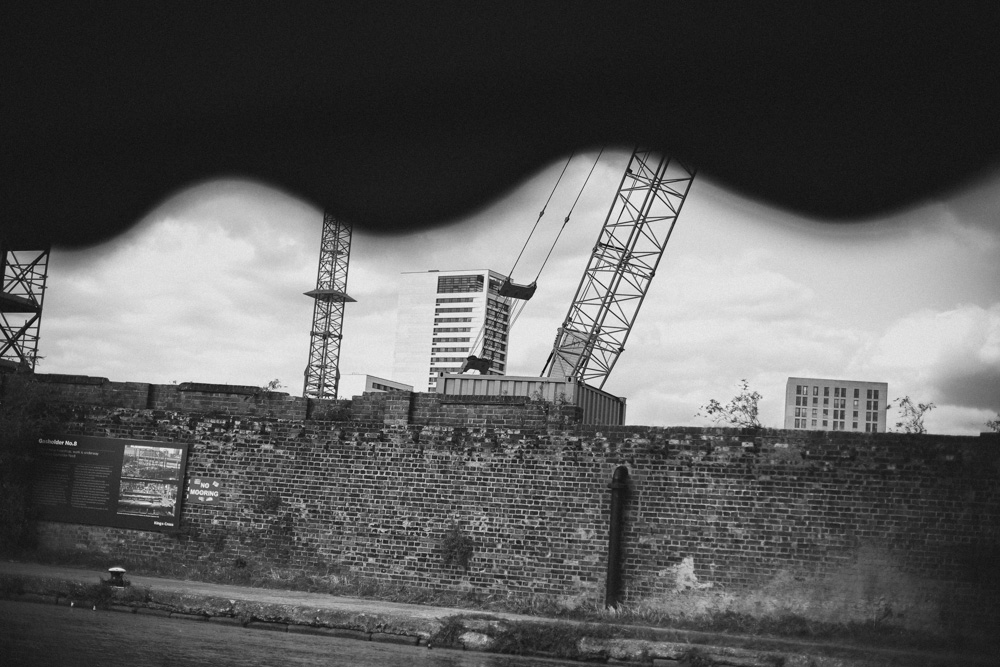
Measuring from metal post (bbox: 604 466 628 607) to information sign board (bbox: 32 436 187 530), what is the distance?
5958mm

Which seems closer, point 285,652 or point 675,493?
point 285,652

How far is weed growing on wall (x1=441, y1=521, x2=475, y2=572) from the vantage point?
Result: 11672mm

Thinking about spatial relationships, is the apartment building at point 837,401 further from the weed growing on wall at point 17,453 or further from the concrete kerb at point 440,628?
the weed growing on wall at point 17,453

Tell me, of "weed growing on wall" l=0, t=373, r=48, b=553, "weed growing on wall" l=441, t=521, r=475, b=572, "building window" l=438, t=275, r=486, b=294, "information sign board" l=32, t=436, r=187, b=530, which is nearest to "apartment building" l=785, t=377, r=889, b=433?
"building window" l=438, t=275, r=486, b=294

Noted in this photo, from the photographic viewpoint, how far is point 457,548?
11.7 m

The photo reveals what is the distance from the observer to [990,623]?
9.15m

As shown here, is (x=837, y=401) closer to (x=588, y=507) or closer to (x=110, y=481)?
(x=588, y=507)

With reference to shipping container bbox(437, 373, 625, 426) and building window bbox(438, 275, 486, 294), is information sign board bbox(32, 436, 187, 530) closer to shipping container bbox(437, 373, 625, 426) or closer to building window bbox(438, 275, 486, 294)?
building window bbox(438, 275, 486, 294)

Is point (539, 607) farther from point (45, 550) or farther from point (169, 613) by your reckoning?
point (45, 550)

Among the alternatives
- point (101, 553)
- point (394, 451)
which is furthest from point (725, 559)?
point (101, 553)

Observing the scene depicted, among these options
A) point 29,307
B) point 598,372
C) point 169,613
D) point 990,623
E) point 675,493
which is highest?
point 598,372

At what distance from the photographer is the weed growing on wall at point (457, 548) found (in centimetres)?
1167

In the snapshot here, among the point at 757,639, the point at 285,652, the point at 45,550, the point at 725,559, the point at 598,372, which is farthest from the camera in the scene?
the point at 598,372

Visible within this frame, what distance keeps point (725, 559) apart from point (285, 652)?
508 cm
